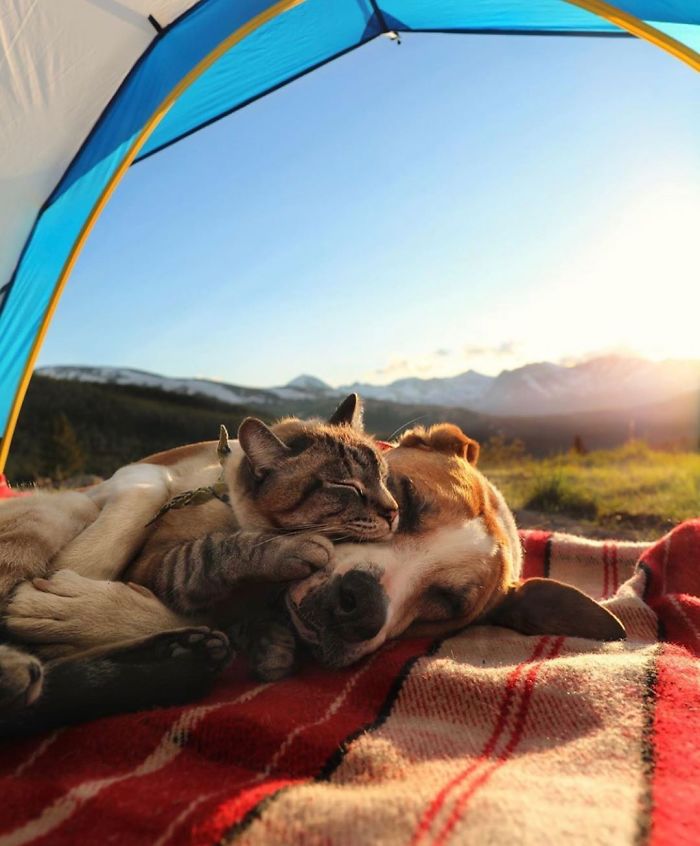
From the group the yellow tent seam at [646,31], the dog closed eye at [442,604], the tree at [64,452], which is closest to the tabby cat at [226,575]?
the dog closed eye at [442,604]

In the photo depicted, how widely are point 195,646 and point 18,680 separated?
34 cm

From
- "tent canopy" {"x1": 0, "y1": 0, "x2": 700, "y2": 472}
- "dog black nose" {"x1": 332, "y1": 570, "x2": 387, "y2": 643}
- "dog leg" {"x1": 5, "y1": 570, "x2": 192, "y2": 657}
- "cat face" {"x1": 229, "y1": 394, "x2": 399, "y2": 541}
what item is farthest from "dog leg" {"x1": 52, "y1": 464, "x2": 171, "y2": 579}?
"tent canopy" {"x1": 0, "y1": 0, "x2": 700, "y2": 472}

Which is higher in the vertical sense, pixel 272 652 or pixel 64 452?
pixel 64 452

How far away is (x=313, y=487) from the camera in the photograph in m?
1.85

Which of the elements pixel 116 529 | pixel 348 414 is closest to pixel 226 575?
pixel 116 529

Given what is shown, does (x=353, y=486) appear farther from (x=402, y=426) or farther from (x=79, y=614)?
(x=402, y=426)

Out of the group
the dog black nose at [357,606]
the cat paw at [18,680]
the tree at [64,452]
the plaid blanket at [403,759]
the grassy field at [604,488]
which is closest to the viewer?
the plaid blanket at [403,759]

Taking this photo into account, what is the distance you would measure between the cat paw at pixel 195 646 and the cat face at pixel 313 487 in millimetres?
437

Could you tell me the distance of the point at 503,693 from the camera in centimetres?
142

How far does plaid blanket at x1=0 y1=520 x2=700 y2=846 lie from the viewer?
91 centimetres

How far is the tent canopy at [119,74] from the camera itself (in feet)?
10.5

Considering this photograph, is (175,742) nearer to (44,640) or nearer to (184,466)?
(44,640)

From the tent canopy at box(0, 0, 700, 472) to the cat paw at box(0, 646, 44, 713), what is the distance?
3003mm

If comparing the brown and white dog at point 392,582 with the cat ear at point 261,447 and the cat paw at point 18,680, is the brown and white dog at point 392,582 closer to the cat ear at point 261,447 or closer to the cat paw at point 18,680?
the cat paw at point 18,680
